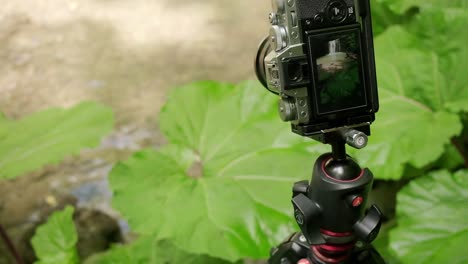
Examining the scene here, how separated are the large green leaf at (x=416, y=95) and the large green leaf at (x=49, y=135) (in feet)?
A: 2.75

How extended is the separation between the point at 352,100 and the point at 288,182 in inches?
21.3

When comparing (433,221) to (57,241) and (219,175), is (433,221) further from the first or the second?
(57,241)

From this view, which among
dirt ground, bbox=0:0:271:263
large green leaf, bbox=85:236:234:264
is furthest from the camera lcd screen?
dirt ground, bbox=0:0:271:263

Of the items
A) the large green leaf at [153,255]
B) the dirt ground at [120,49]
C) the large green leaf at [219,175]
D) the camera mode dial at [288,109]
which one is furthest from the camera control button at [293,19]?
the dirt ground at [120,49]

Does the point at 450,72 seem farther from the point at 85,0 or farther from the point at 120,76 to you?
the point at 85,0

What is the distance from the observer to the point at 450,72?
54.3 inches

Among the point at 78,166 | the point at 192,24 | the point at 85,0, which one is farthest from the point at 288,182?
the point at 85,0

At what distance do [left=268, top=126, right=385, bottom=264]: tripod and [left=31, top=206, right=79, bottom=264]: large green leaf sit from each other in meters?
0.86

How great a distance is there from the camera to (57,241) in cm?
137

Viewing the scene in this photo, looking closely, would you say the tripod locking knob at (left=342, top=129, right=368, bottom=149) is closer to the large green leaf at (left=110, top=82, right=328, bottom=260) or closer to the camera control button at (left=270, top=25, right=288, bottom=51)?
the camera control button at (left=270, top=25, right=288, bottom=51)

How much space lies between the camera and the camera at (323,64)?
0.62 m

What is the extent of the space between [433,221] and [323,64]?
0.67m

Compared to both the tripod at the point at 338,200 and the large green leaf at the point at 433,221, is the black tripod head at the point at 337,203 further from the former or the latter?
the large green leaf at the point at 433,221

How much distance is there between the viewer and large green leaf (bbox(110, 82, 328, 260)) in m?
1.09
